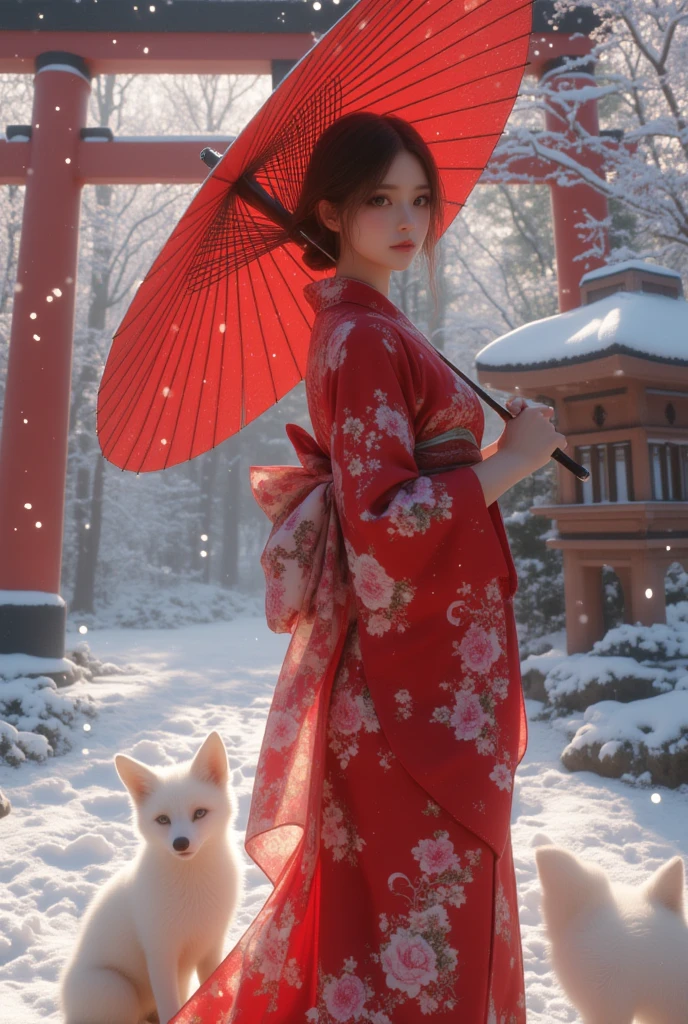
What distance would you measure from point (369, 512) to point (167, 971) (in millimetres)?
1573

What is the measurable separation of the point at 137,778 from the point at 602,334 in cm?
452

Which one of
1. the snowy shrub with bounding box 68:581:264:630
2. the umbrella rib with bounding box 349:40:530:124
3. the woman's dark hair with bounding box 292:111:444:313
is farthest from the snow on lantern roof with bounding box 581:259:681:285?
the snowy shrub with bounding box 68:581:264:630

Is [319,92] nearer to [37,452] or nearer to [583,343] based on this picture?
[583,343]

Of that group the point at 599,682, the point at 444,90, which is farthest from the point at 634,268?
the point at 444,90

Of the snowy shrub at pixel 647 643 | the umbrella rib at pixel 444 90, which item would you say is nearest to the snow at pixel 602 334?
the snowy shrub at pixel 647 643

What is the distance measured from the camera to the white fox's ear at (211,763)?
7.95 feet

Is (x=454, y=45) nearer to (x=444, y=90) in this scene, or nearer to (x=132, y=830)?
(x=444, y=90)

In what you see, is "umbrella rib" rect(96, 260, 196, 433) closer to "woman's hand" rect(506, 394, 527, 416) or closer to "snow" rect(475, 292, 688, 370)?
"woman's hand" rect(506, 394, 527, 416)

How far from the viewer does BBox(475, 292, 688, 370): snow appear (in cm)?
543

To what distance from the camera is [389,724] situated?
145cm

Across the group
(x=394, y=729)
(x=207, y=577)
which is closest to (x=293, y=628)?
(x=394, y=729)

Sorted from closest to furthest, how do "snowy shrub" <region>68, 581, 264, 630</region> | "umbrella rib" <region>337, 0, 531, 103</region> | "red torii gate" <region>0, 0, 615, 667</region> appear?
"umbrella rib" <region>337, 0, 531, 103</region>
"red torii gate" <region>0, 0, 615, 667</region>
"snowy shrub" <region>68, 581, 264, 630</region>

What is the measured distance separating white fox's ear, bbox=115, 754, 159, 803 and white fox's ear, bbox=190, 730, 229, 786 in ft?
0.44

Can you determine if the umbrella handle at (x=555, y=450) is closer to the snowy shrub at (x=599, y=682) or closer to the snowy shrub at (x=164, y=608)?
the snowy shrub at (x=599, y=682)
